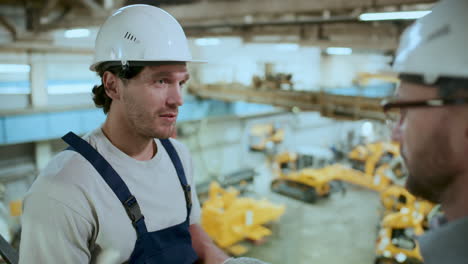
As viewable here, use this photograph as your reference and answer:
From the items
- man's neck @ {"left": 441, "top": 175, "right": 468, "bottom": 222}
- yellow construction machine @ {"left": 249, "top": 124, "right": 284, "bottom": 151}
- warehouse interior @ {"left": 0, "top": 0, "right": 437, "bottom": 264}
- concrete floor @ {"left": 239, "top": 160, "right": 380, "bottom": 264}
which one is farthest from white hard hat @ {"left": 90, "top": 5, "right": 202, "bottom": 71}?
yellow construction machine @ {"left": 249, "top": 124, "right": 284, "bottom": 151}

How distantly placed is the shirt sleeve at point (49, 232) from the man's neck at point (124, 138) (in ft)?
1.48

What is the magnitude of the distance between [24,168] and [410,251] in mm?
10687

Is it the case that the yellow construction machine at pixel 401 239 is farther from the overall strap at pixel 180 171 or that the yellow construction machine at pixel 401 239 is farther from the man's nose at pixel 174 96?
the man's nose at pixel 174 96

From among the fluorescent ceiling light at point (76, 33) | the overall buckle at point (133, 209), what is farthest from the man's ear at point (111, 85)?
the fluorescent ceiling light at point (76, 33)

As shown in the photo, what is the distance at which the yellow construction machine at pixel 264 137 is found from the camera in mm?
16328

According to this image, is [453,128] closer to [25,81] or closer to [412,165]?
[412,165]

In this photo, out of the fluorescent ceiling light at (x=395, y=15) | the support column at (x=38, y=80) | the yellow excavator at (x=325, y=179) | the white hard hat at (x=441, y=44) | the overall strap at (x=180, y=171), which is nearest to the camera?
the white hard hat at (x=441, y=44)

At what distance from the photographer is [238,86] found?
11.2m

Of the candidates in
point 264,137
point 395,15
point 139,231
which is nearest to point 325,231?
point 264,137

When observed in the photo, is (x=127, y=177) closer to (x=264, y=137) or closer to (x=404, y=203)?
(x=404, y=203)

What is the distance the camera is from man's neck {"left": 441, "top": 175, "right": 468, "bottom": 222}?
3.14ft

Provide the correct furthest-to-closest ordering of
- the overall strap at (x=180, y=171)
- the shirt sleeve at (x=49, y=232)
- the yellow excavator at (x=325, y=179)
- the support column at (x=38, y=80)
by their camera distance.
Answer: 1. the yellow excavator at (x=325, y=179)
2. the support column at (x=38, y=80)
3. the overall strap at (x=180, y=171)
4. the shirt sleeve at (x=49, y=232)

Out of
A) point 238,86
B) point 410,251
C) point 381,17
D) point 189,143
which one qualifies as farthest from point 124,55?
point 189,143

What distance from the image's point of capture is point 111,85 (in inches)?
72.3
